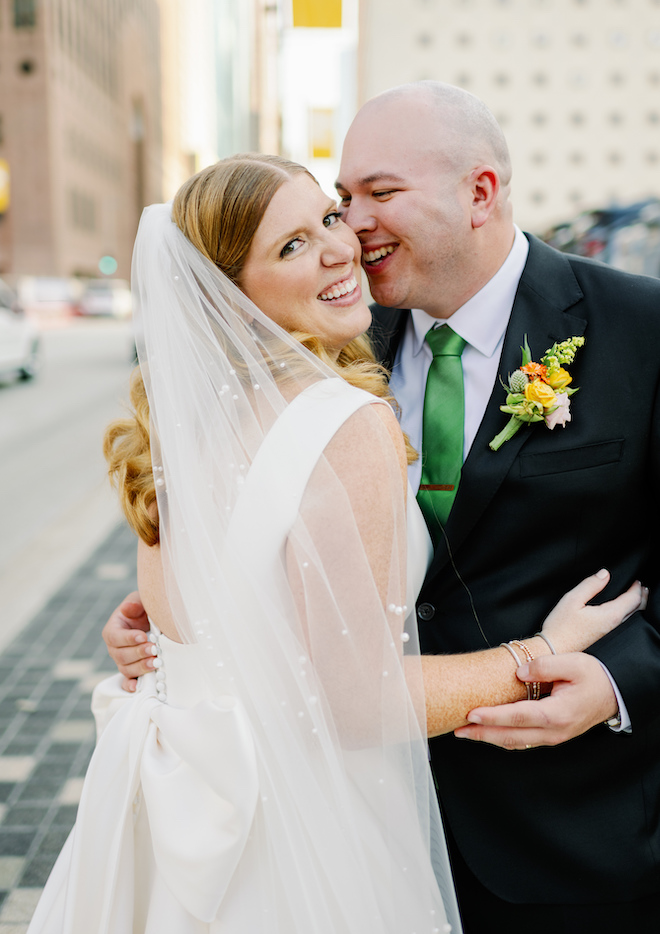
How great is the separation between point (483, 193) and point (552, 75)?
7585 centimetres

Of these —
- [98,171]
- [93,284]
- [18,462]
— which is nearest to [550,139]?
[98,171]

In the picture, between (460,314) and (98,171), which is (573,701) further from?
(98,171)

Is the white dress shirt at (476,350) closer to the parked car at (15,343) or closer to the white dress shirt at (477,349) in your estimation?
the white dress shirt at (477,349)

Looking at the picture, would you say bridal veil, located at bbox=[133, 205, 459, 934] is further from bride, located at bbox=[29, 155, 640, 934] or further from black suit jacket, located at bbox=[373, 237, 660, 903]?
black suit jacket, located at bbox=[373, 237, 660, 903]

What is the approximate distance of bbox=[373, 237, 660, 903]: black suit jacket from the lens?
5.82 ft

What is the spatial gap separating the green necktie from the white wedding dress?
0.25ft

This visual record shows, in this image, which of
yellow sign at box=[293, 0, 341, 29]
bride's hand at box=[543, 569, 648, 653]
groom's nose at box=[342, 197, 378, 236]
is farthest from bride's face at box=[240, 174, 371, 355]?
yellow sign at box=[293, 0, 341, 29]

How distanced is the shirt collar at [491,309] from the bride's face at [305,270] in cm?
28

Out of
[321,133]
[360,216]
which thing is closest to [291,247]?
[360,216]

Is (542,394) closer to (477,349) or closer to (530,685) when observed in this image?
(477,349)

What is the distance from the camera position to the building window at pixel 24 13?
5156 centimetres

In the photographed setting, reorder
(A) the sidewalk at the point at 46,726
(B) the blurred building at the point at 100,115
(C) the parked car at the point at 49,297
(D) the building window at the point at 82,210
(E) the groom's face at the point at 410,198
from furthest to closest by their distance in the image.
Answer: (D) the building window at the point at 82,210 → (B) the blurred building at the point at 100,115 → (C) the parked car at the point at 49,297 → (A) the sidewalk at the point at 46,726 → (E) the groom's face at the point at 410,198

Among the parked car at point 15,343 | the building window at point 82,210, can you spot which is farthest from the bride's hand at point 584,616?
the building window at point 82,210

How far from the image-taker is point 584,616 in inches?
67.9
